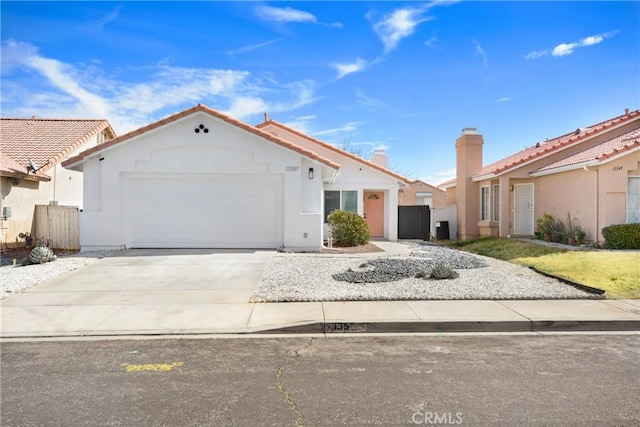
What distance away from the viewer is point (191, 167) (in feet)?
49.0

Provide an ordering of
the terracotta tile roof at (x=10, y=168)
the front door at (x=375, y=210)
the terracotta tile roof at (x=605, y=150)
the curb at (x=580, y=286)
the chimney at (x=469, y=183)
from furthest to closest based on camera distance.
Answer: the front door at (x=375, y=210) → the chimney at (x=469, y=183) → the terracotta tile roof at (x=10, y=168) → the terracotta tile roof at (x=605, y=150) → the curb at (x=580, y=286)

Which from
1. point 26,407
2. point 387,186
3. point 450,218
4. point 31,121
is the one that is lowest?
point 26,407

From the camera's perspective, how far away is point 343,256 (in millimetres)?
13703

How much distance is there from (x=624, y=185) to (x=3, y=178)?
21105 mm

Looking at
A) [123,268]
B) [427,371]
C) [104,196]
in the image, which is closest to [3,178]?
[104,196]

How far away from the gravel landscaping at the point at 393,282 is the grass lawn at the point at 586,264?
639 mm

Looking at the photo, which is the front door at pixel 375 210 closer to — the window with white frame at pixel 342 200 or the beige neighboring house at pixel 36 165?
the window with white frame at pixel 342 200

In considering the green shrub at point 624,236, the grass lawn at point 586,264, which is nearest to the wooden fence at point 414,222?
the grass lawn at point 586,264

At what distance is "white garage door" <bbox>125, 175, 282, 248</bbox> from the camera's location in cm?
1499

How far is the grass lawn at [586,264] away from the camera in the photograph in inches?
384

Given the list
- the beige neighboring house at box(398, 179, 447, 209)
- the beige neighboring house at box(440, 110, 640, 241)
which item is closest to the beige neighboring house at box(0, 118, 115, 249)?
the beige neighboring house at box(440, 110, 640, 241)

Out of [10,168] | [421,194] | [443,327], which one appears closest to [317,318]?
→ [443,327]

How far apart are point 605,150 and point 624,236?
11.5ft

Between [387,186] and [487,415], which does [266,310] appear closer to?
[487,415]
